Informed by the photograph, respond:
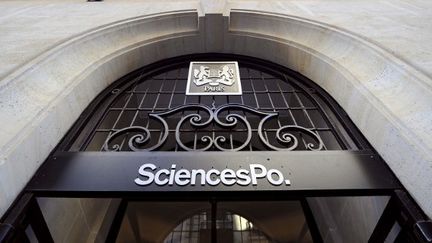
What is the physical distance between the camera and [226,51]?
5.81m

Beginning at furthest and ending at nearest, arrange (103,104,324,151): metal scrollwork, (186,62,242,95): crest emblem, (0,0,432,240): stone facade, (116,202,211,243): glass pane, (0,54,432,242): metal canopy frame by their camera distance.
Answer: (116,202,211,243): glass pane → (186,62,242,95): crest emblem → (103,104,324,151): metal scrollwork → (0,0,432,240): stone facade → (0,54,432,242): metal canopy frame

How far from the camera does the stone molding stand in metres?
2.74

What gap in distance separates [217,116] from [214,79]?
972mm

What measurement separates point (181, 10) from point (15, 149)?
3.81 meters

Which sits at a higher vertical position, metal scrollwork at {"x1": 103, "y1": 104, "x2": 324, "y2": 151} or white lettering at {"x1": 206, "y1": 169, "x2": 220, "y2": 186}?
metal scrollwork at {"x1": 103, "y1": 104, "x2": 324, "y2": 151}

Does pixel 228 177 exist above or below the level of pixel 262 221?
below

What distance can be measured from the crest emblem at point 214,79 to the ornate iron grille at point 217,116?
17 centimetres

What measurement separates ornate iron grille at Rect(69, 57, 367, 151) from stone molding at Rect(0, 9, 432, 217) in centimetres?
21

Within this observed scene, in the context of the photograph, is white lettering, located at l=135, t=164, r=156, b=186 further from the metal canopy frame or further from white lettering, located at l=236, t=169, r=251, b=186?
white lettering, located at l=236, t=169, r=251, b=186

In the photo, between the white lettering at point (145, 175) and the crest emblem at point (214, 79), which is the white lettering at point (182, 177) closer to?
the white lettering at point (145, 175)

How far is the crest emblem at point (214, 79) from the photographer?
4598mm

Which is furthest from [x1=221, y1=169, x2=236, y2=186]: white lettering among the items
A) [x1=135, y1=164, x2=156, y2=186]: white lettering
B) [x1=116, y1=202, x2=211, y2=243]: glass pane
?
[x1=116, y1=202, x2=211, y2=243]: glass pane

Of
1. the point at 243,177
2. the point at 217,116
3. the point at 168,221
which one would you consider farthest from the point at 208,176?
the point at 168,221

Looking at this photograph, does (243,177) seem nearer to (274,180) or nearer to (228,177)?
(228,177)
